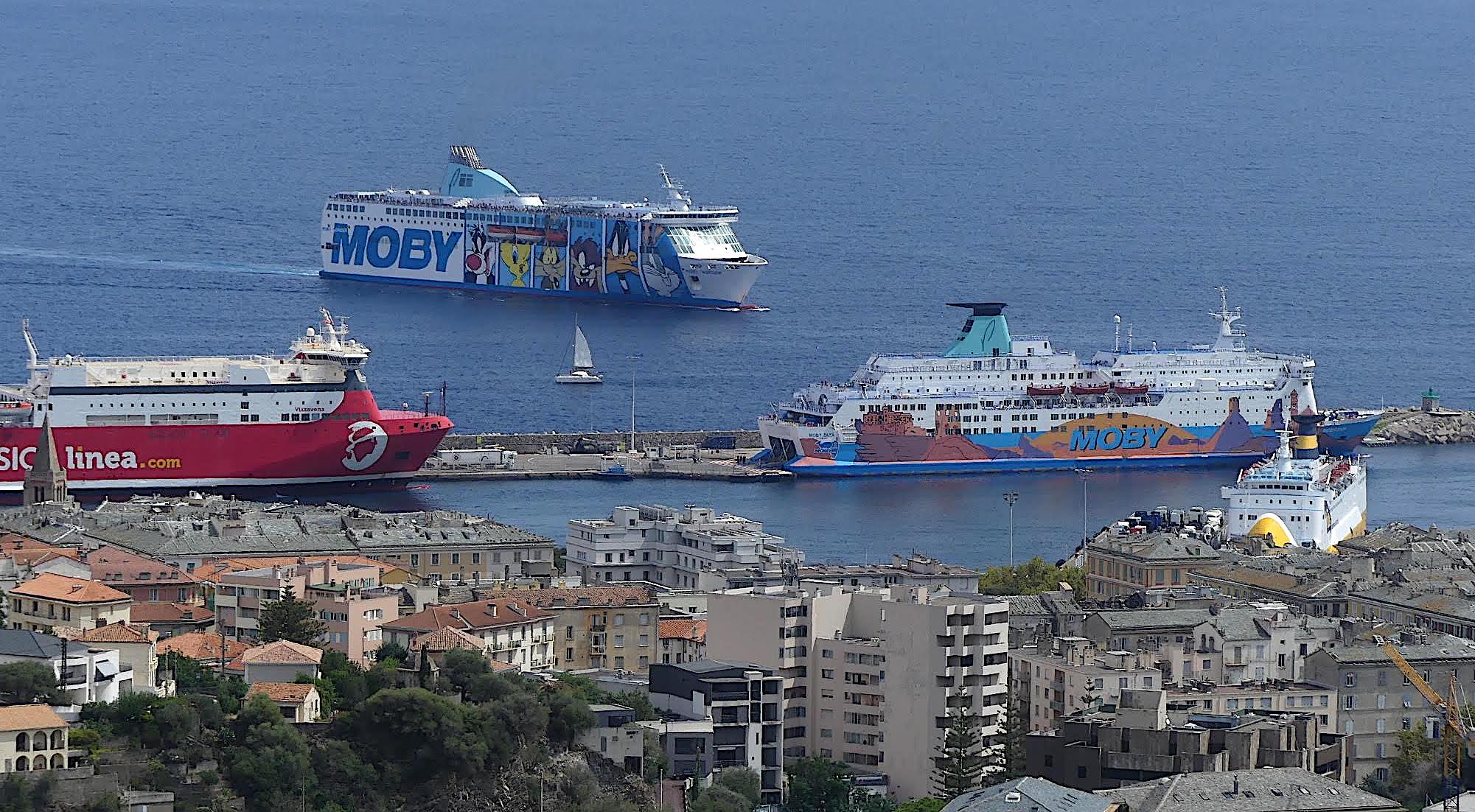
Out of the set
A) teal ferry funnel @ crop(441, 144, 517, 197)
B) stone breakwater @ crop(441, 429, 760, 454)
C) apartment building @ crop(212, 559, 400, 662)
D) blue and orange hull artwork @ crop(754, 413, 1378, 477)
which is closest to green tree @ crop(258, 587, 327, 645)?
apartment building @ crop(212, 559, 400, 662)

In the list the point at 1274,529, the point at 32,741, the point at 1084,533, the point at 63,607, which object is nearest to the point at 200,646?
the point at 63,607

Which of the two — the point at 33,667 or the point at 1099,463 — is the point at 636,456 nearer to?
the point at 1099,463

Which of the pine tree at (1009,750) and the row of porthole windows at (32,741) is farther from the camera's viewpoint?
the pine tree at (1009,750)

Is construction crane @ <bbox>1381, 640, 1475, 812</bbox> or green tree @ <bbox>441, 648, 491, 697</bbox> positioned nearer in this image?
green tree @ <bbox>441, 648, 491, 697</bbox>

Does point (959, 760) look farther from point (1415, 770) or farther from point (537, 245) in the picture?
point (537, 245)

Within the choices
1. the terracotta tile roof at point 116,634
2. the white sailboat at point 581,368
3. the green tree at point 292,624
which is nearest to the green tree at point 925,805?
the green tree at point 292,624

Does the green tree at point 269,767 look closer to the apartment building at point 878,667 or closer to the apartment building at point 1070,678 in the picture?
the apartment building at point 878,667

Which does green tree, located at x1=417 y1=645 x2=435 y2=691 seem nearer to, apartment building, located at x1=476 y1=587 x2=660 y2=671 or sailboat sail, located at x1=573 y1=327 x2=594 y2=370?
apartment building, located at x1=476 y1=587 x2=660 y2=671
